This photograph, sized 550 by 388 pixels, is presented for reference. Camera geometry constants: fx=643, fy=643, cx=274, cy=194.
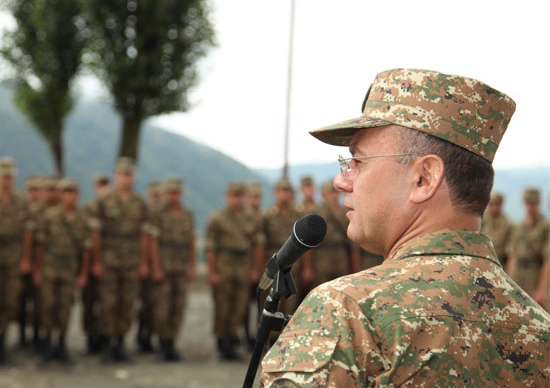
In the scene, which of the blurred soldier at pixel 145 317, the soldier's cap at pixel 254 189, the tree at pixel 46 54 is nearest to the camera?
the blurred soldier at pixel 145 317

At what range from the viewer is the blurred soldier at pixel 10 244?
6.53 metres

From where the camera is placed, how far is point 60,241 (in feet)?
21.8

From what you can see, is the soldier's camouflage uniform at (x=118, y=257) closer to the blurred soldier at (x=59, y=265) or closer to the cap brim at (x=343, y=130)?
the blurred soldier at (x=59, y=265)

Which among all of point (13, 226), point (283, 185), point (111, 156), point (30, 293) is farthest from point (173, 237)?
point (111, 156)

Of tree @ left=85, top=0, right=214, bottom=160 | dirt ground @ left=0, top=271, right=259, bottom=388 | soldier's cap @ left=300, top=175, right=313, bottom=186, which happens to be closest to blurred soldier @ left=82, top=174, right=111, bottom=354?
dirt ground @ left=0, top=271, right=259, bottom=388

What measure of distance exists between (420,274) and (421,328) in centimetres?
12

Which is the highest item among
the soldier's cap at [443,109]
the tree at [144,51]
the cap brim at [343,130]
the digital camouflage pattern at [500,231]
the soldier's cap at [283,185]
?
the tree at [144,51]

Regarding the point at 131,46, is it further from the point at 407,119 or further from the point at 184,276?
the point at 407,119

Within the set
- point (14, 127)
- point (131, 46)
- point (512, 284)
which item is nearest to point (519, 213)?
point (512, 284)

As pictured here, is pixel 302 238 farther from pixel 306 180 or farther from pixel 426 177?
Result: pixel 306 180

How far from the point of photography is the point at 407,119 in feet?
4.29

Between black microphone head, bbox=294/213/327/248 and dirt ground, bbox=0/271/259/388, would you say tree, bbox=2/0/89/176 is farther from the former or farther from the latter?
black microphone head, bbox=294/213/327/248

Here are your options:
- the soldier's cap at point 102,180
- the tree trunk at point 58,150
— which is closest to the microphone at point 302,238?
the soldier's cap at point 102,180

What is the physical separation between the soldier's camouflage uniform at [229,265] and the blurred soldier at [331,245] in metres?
1.20
